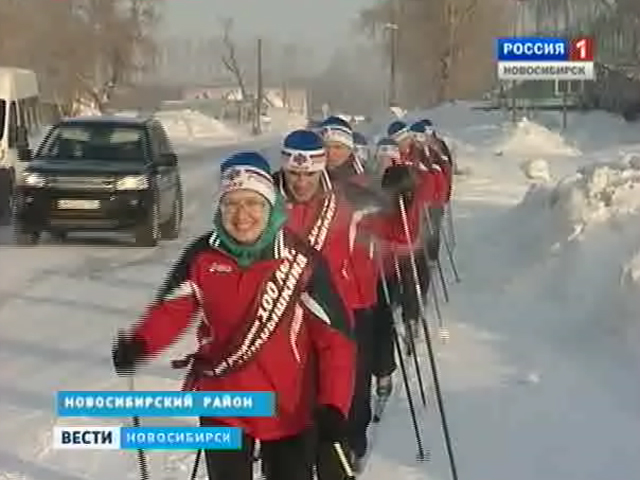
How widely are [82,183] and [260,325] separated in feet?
46.6

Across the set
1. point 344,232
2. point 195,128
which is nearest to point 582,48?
point 344,232

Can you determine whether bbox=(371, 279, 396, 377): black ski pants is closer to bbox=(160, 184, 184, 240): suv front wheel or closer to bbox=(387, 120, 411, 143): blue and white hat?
bbox=(387, 120, 411, 143): blue and white hat

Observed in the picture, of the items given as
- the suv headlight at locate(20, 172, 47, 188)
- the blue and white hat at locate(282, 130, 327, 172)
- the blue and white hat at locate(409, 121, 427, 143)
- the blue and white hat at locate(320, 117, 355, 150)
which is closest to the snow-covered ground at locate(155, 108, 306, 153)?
the suv headlight at locate(20, 172, 47, 188)

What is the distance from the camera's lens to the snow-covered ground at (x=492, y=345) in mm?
7586

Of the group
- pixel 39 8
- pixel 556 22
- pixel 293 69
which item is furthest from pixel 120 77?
pixel 293 69

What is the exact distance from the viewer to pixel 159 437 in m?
4.55

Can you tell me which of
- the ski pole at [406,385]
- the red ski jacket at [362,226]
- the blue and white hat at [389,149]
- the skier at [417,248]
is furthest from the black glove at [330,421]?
the blue and white hat at [389,149]

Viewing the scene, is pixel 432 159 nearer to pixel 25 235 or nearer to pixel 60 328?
pixel 60 328

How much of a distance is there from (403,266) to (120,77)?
287 feet

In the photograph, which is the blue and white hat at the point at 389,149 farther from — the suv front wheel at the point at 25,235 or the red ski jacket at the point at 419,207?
the suv front wheel at the point at 25,235

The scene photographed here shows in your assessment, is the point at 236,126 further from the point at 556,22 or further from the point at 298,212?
the point at 298,212

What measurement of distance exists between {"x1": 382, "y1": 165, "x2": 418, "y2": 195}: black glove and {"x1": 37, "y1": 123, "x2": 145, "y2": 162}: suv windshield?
11.0 meters

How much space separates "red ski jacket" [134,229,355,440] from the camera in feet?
15.0

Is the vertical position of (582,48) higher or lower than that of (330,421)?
higher
